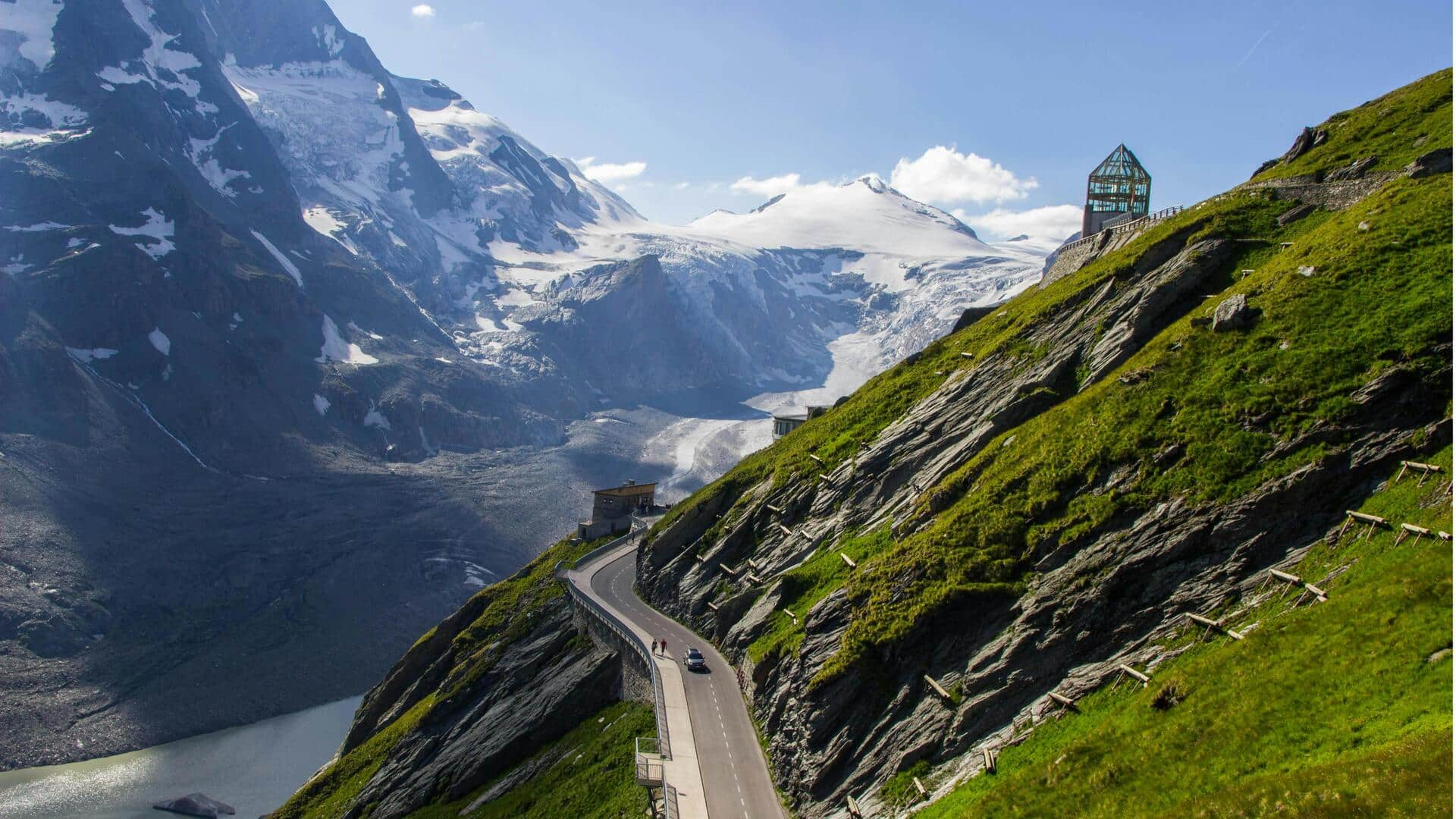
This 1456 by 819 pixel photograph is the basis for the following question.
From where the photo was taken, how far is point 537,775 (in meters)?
53.5

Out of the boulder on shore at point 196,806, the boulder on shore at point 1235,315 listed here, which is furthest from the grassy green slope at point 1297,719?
the boulder on shore at point 196,806

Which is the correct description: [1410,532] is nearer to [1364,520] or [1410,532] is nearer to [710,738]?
[1364,520]

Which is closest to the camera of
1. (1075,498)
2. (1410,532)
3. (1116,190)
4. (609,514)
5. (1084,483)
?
(1410,532)

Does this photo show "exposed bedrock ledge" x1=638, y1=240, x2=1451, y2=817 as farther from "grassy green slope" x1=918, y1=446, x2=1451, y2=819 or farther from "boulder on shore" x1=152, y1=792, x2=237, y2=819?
"boulder on shore" x1=152, y1=792, x2=237, y2=819

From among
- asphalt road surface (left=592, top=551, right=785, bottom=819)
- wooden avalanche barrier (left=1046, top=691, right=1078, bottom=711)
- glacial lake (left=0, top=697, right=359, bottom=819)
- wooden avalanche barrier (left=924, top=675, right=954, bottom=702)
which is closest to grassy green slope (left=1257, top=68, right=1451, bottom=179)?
wooden avalanche barrier (left=1046, top=691, right=1078, bottom=711)

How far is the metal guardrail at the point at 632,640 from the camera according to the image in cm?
4156

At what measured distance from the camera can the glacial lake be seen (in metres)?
113

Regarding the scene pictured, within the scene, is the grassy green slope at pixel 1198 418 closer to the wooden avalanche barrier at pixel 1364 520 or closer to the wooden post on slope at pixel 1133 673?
the wooden avalanche barrier at pixel 1364 520

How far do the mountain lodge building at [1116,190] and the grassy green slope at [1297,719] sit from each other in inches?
2355

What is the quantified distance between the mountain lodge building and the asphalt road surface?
52.2m

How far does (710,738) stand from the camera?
41.1m

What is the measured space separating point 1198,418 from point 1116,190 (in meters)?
55.3

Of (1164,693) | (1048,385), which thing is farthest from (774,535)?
(1164,693)

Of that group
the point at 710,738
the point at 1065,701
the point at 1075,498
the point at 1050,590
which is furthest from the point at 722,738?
the point at 1075,498
